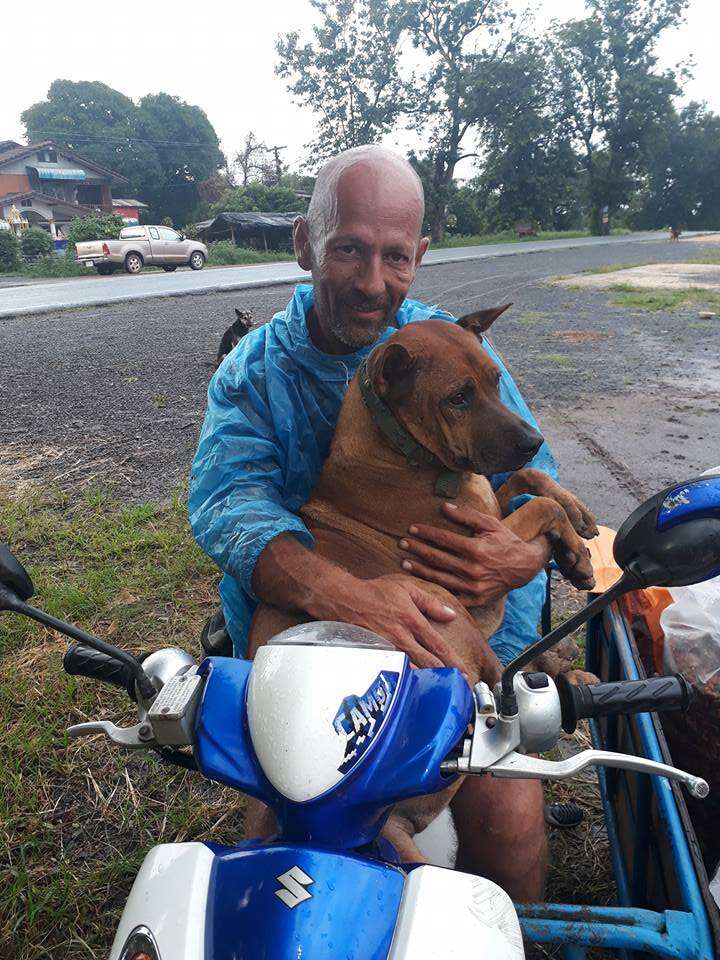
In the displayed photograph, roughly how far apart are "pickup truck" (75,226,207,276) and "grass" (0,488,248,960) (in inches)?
909

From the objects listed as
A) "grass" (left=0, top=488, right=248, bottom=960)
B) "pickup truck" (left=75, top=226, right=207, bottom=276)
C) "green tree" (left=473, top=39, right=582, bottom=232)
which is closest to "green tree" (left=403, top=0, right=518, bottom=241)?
"green tree" (left=473, top=39, right=582, bottom=232)

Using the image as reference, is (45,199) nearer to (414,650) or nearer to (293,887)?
(414,650)

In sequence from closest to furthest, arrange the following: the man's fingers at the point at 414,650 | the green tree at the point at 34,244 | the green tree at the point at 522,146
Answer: the man's fingers at the point at 414,650, the green tree at the point at 34,244, the green tree at the point at 522,146

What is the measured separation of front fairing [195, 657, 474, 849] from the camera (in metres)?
0.92

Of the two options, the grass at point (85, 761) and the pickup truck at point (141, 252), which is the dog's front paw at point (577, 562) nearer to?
the grass at point (85, 761)

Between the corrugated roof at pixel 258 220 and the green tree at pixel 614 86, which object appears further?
the green tree at pixel 614 86

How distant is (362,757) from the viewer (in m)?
0.93

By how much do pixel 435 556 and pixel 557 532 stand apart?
0.42 m

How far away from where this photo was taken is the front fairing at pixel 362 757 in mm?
919

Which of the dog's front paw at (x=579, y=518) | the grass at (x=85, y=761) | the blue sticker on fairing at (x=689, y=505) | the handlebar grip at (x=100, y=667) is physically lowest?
the grass at (x=85, y=761)

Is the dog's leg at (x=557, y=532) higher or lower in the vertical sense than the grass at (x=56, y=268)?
lower

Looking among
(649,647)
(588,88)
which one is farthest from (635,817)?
(588,88)

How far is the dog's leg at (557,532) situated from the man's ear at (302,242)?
982 millimetres

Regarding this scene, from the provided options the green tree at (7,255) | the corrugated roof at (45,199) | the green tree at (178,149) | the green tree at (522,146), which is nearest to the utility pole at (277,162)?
the green tree at (178,149)
